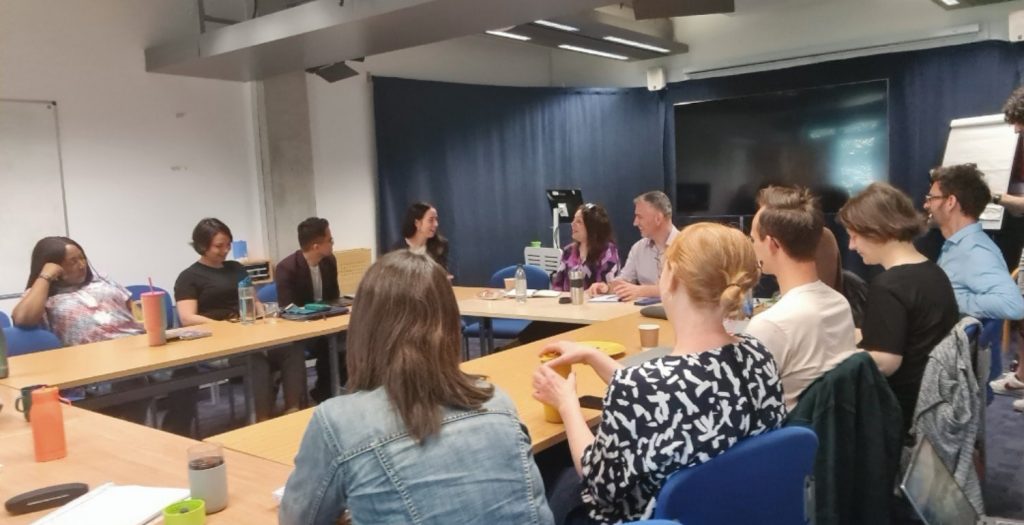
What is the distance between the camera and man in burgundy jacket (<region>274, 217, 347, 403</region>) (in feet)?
14.3

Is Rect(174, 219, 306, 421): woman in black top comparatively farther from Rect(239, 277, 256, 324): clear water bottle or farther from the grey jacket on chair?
the grey jacket on chair

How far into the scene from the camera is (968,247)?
3.26m

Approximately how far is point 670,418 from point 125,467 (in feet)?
4.20

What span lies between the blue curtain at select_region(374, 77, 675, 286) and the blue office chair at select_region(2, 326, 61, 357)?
142 inches

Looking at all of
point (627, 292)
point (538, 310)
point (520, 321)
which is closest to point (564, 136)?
point (520, 321)

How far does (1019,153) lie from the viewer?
568cm

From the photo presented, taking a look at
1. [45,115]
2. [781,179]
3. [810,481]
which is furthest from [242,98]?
[810,481]

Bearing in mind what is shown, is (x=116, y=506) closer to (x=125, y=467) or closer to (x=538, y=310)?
(x=125, y=467)

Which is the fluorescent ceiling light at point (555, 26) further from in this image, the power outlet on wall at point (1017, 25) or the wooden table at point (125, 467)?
the wooden table at point (125, 467)

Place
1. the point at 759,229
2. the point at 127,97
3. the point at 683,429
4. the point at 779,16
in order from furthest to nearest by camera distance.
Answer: the point at 779,16 < the point at 127,97 < the point at 759,229 < the point at 683,429

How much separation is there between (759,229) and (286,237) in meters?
4.62

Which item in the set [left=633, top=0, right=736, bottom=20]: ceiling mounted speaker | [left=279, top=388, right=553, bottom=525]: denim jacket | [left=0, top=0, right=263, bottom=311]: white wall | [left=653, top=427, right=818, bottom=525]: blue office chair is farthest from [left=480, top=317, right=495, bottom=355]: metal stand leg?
[left=279, top=388, right=553, bottom=525]: denim jacket

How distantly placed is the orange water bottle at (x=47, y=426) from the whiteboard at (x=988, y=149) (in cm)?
585

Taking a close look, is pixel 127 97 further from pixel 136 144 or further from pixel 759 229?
pixel 759 229
